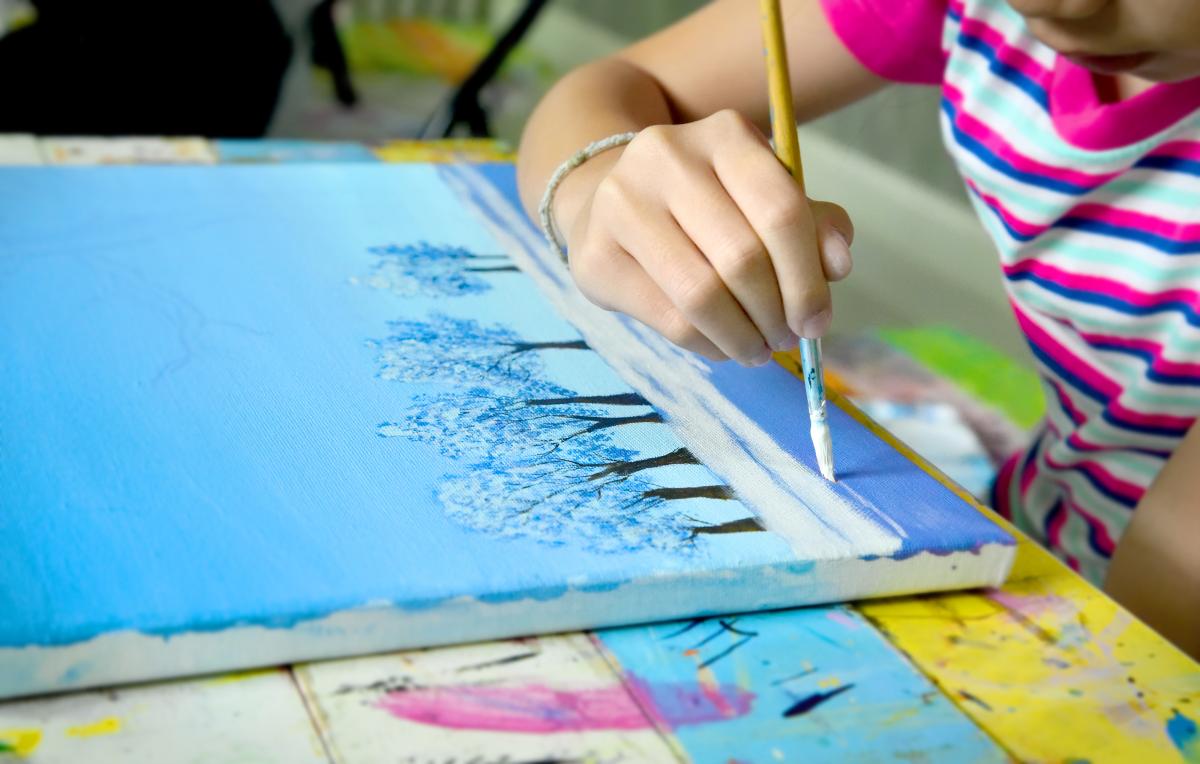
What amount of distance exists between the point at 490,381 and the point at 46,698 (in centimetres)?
26

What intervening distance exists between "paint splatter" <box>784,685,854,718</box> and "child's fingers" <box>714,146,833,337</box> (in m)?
0.17

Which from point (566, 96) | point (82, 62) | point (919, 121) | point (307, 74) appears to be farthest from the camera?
point (307, 74)

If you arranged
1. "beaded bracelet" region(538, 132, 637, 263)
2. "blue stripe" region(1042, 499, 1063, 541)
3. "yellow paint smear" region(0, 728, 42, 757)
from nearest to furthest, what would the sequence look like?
"yellow paint smear" region(0, 728, 42, 757)
"beaded bracelet" region(538, 132, 637, 263)
"blue stripe" region(1042, 499, 1063, 541)

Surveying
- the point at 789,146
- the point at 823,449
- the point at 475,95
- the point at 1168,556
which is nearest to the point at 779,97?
the point at 789,146

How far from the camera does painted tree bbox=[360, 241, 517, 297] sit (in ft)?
2.21

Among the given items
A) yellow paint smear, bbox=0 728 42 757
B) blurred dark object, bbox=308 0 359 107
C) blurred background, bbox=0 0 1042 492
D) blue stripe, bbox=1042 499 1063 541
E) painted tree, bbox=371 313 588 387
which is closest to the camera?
yellow paint smear, bbox=0 728 42 757

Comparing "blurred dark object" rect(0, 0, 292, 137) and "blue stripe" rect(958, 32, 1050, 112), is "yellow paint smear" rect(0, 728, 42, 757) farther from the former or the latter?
"blurred dark object" rect(0, 0, 292, 137)

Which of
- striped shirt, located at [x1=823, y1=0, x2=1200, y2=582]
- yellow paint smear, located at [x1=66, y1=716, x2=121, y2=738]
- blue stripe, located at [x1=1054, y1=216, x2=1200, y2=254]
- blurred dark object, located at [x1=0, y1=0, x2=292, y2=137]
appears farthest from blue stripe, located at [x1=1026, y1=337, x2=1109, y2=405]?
blurred dark object, located at [x1=0, y1=0, x2=292, y2=137]

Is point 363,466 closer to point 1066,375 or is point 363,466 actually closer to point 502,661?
point 502,661

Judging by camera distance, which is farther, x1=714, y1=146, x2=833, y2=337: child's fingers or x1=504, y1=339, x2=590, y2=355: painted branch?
x1=504, y1=339, x2=590, y2=355: painted branch

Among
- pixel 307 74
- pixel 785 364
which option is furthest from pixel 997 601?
pixel 307 74

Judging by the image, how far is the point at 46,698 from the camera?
0.39 meters

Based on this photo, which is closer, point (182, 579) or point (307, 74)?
point (182, 579)

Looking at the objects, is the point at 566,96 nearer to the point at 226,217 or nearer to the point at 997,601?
the point at 226,217
